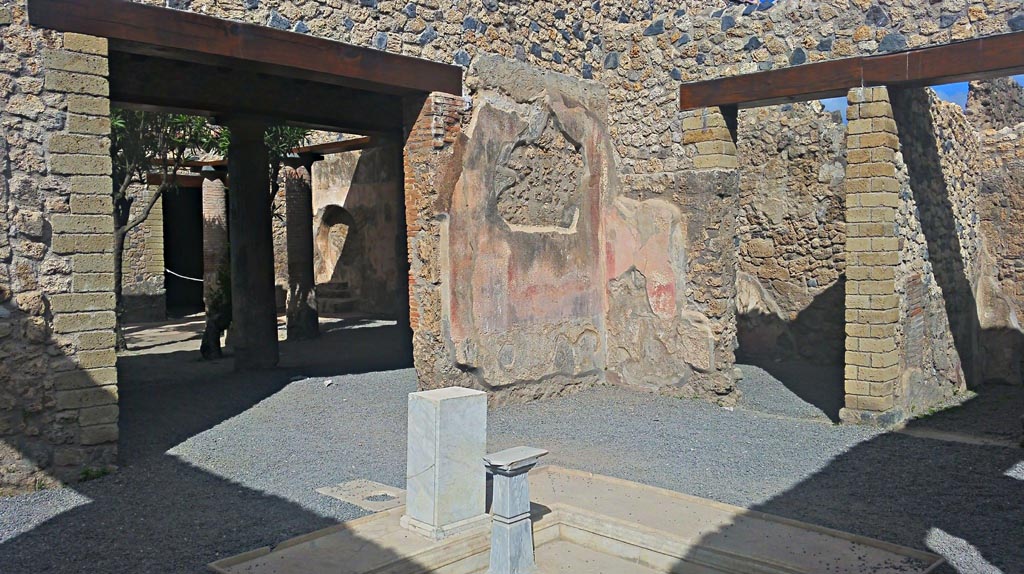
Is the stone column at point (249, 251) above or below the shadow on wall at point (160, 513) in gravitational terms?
above

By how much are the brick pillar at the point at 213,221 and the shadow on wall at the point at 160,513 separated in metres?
6.85

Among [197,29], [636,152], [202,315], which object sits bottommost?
[202,315]

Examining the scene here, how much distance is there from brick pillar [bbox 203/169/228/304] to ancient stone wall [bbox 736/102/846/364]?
8.41 m

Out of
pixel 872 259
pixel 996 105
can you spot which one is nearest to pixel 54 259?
pixel 872 259

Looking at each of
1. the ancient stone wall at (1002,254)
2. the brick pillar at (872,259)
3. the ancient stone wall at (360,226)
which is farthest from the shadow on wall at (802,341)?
the ancient stone wall at (360,226)

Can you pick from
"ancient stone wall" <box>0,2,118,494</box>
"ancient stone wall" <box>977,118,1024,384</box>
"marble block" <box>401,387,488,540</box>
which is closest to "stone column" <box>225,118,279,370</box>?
"ancient stone wall" <box>0,2,118,494</box>

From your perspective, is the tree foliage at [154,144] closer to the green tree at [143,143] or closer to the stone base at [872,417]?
the green tree at [143,143]

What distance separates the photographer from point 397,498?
523 centimetres

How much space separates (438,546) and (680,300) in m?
4.58

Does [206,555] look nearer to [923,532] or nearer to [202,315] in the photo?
[923,532]

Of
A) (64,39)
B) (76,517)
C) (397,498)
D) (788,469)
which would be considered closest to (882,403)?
(788,469)

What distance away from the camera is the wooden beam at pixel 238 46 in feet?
17.6

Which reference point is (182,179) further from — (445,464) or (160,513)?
(445,464)

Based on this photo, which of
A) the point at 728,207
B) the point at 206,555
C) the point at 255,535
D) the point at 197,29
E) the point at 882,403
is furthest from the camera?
the point at 728,207
